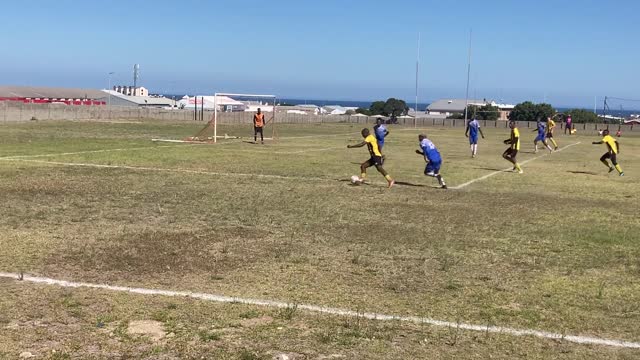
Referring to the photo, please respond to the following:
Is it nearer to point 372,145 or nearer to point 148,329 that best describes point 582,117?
point 372,145

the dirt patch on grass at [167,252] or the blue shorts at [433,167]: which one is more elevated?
the blue shorts at [433,167]

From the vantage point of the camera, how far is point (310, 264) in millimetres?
8391

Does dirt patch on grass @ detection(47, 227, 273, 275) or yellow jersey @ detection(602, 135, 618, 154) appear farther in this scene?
yellow jersey @ detection(602, 135, 618, 154)

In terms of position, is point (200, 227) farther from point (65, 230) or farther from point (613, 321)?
point (613, 321)

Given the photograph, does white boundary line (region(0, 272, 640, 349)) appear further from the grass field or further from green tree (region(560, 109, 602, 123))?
green tree (region(560, 109, 602, 123))

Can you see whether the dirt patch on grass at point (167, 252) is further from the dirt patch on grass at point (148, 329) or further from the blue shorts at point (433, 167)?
the blue shorts at point (433, 167)

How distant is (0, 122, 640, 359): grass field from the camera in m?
5.57

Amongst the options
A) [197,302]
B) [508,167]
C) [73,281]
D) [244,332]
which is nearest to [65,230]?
[73,281]

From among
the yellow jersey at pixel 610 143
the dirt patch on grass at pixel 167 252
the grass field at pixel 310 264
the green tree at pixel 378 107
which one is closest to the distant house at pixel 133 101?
the green tree at pixel 378 107

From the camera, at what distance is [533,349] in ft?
18.2

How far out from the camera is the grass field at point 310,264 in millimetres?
5570

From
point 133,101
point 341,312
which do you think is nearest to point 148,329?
point 341,312

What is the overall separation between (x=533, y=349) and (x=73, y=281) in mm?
4681

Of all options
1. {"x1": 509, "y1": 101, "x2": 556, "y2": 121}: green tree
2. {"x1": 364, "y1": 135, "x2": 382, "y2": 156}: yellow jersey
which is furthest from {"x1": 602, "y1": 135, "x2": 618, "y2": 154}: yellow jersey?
{"x1": 509, "y1": 101, "x2": 556, "y2": 121}: green tree
